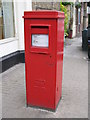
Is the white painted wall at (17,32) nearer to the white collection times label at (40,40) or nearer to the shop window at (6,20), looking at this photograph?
the shop window at (6,20)

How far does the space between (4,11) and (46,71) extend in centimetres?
360

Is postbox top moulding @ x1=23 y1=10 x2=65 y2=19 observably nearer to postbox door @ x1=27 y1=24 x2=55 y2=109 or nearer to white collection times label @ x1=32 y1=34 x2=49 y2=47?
postbox door @ x1=27 y1=24 x2=55 y2=109

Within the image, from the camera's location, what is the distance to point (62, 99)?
3705mm

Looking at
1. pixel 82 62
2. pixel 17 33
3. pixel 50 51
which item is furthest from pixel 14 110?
pixel 82 62

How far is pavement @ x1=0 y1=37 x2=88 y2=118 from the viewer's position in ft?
10.3

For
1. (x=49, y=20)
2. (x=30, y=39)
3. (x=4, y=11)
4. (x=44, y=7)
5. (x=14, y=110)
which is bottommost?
(x=14, y=110)

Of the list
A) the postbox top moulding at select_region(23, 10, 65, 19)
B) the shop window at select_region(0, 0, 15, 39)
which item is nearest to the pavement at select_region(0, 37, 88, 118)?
the shop window at select_region(0, 0, 15, 39)

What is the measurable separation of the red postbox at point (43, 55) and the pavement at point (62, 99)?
9.2 inches

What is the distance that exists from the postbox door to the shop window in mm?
2932

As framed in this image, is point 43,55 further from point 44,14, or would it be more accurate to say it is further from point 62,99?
point 62,99

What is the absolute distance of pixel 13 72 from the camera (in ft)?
17.9

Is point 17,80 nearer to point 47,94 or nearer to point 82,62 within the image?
point 47,94

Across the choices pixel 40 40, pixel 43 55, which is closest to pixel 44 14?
pixel 40 40

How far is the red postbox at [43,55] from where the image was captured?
9.18 feet
